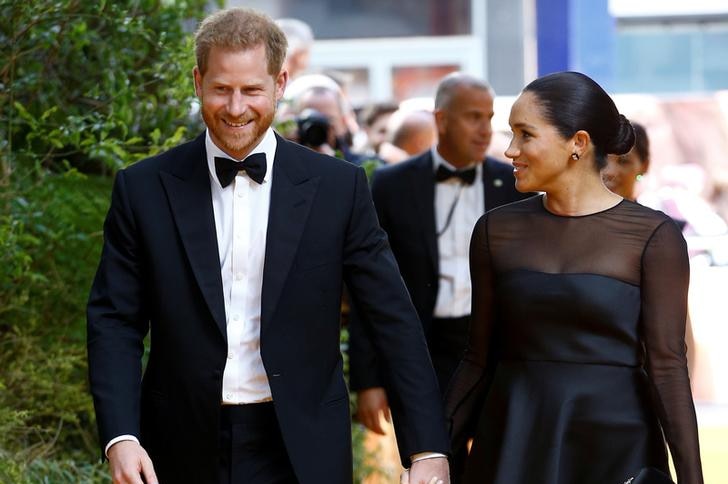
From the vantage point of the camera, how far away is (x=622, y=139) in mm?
3984

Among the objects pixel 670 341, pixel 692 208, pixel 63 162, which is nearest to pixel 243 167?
pixel 670 341

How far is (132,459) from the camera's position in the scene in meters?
3.51

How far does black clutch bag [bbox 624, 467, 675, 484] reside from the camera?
12.0 feet

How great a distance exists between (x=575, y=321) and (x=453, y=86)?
2.45 meters

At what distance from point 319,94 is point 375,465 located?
2.33 metres

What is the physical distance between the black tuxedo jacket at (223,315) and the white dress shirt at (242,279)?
40mm

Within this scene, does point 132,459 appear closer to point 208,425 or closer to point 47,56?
point 208,425

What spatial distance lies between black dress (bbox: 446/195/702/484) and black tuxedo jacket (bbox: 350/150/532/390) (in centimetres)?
162

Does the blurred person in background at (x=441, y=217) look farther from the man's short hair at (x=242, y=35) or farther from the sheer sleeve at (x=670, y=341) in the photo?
the man's short hair at (x=242, y=35)

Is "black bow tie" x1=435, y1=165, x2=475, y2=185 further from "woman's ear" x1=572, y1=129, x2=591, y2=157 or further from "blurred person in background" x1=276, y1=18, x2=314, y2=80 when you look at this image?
"blurred person in background" x1=276, y1=18, x2=314, y2=80

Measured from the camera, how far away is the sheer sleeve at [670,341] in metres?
Answer: 3.64

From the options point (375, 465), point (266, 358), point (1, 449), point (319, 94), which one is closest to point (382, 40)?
point (319, 94)

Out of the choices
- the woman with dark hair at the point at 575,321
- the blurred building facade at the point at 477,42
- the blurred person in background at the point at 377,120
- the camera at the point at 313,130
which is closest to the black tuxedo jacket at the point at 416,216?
the camera at the point at 313,130

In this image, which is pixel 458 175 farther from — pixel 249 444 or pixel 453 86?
pixel 249 444
